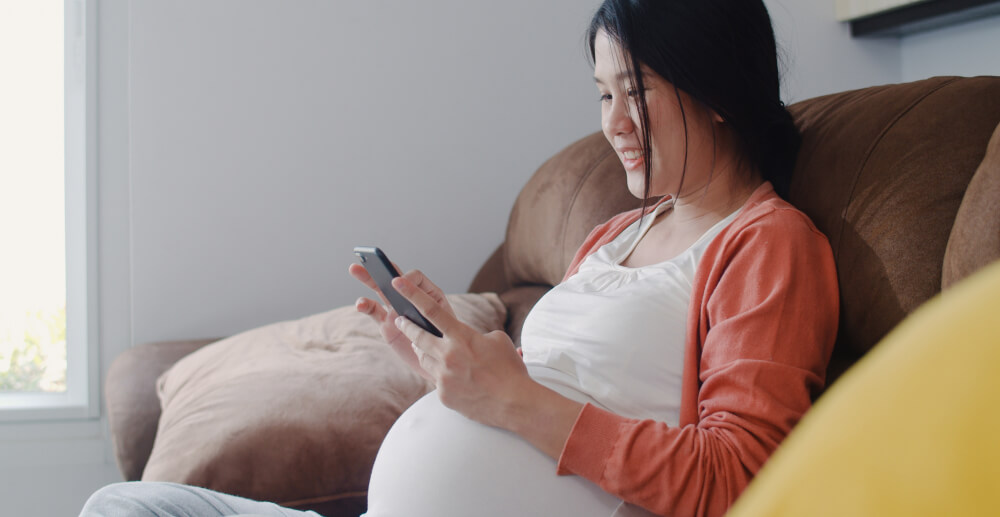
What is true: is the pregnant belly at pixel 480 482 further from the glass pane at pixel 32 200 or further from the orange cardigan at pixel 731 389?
the glass pane at pixel 32 200

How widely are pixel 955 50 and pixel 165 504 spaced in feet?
7.32

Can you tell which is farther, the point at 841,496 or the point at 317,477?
the point at 317,477

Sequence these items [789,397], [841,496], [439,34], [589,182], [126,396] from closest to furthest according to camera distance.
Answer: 1. [841,496]
2. [789,397]
3. [589,182]
4. [126,396]
5. [439,34]

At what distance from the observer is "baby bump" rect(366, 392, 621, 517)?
75cm

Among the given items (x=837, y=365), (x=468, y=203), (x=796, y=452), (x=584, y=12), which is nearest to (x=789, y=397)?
(x=837, y=365)

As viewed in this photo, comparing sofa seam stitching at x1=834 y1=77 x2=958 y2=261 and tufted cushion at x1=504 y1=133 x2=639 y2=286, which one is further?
tufted cushion at x1=504 y1=133 x2=639 y2=286

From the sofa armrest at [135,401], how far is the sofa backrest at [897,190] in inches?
51.5

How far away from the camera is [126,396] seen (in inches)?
63.8

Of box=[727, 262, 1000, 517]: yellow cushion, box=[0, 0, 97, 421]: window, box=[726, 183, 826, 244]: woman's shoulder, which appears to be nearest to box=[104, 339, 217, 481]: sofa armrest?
box=[0, 0, 97, 421]: window

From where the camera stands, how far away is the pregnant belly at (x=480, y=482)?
0.75 m

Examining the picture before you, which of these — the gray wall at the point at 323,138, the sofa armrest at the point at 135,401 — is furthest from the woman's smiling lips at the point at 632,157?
the gray wall at the point at 323,138

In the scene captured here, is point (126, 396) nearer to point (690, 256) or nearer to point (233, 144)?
point (233, 144)

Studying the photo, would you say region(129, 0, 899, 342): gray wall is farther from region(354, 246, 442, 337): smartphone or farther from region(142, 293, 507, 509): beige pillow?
region(354, 246, 442, 337): smartphone

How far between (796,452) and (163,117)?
2112 mm
